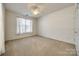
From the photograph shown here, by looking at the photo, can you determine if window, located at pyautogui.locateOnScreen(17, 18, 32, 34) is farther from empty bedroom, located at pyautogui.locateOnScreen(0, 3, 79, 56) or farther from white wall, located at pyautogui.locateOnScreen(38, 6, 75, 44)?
white wall, located at pyautogui.locateOnScreen(38, 6, 75, 44)

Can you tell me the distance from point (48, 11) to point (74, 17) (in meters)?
0.56

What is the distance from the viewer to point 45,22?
1.82m

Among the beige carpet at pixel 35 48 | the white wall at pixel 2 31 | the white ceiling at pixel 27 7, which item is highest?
the white ceiling at pixel 27 7

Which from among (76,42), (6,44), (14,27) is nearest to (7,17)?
(14,27)

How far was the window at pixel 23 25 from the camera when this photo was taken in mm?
1469

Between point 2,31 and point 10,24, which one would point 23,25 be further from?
point 2,31

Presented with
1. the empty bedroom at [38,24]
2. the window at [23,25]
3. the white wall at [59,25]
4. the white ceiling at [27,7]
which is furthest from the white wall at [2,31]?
the white wall at [59,25]

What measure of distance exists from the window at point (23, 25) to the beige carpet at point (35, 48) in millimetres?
240

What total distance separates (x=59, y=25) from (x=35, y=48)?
86 cm

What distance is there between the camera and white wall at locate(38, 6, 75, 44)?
1.44 metres

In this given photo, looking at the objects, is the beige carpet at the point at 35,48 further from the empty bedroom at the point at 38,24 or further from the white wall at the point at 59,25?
the white wall at the point at 59,25

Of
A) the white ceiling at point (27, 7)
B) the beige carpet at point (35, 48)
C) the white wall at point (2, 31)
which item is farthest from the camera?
the beige carpet at point (35, 48)

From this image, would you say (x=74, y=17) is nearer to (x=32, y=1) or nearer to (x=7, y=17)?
(x=32, y=1)

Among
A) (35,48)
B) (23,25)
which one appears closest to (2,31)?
(23,25)
